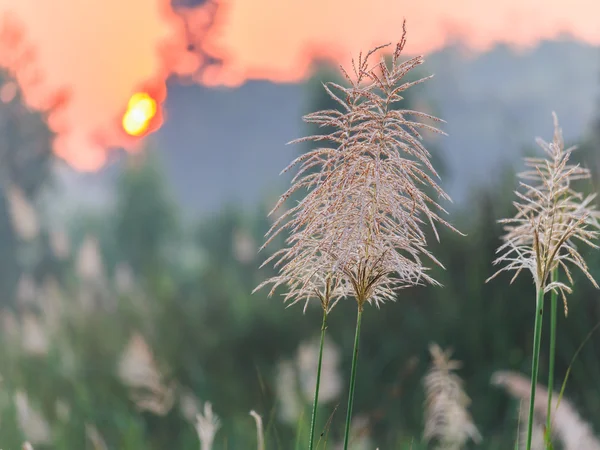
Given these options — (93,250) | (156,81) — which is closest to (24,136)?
(156,81)

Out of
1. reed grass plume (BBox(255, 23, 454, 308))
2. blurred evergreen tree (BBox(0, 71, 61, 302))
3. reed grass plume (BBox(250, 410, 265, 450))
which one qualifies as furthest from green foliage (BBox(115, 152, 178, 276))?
reed grass plume (BBox(255, 23, 454, 308))

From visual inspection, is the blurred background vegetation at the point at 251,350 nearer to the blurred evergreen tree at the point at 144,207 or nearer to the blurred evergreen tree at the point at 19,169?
the blurred evergreen tree at the point at 19,169

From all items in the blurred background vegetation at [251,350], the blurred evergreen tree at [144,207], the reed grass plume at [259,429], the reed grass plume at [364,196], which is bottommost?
the reed grass plume at [259,429]

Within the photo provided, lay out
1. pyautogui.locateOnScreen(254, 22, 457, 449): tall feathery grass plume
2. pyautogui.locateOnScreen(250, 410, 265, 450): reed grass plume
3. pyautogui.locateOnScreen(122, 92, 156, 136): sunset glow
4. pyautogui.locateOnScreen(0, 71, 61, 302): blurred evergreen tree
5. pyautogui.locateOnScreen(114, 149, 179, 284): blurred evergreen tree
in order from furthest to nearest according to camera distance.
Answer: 1. pyautogui.locateOnScreen(114, 149, 179, 284): blurred evergreen tree
2. pyautogui.locateOnScreen(0, 71, 61, 302): blurred evergreen tree
3. pyautogui.locateOnScreen(122, 92, 156, 136): sunset glow
4. pyautogui.locateOnScreen(250, 410, 265, 450): reed grass plume
5. pyautogui.locateOnScreen(254, 22, 457, 449): tall feathery grass plume

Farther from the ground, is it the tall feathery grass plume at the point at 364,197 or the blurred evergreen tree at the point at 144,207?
the blurred evergreen tree at the point at 144,207

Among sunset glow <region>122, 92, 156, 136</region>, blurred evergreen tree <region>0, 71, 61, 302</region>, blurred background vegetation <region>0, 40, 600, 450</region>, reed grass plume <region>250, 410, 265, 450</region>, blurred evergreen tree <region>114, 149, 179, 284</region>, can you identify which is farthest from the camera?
blurred evergreen tree <region>114, 149, 179, 284</region>

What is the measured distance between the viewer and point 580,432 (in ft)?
6.40

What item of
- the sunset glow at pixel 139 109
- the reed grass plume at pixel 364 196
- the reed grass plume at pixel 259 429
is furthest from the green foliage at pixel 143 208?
the reed grass plume at pixel 364 196

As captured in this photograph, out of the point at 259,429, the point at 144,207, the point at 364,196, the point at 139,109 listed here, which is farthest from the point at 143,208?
the point at 364,196

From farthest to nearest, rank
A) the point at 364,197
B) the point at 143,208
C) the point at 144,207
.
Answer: the point at 144,207
the point at 143,208
the point at 364,197

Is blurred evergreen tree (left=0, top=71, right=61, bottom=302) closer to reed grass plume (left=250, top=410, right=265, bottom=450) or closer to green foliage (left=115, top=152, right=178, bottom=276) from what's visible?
green foliage (left=115, top=152, right=178, bottom=276)

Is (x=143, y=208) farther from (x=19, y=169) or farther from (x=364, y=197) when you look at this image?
(x=364, y=197)

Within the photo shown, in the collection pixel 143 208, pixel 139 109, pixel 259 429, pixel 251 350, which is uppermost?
pixel 143 208

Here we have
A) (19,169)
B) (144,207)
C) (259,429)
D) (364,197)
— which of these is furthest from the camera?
(144,207)
